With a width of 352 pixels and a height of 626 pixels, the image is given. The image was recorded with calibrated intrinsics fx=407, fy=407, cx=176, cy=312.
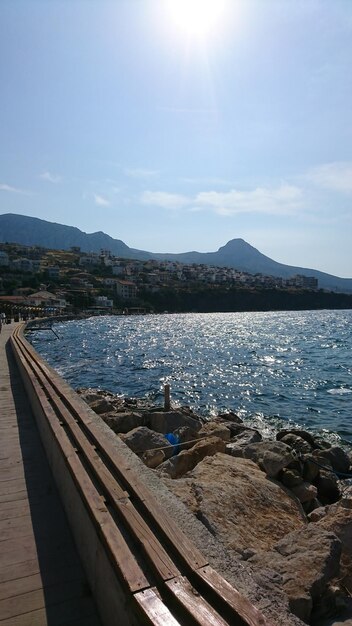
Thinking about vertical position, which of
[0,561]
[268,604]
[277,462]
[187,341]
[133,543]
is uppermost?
[133,543]

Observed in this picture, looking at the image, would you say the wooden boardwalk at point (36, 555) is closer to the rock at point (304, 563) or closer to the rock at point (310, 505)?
the rock at point (304, 563)

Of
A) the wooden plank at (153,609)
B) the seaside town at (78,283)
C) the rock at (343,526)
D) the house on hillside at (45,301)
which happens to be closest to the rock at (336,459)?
the rock at (343,526)

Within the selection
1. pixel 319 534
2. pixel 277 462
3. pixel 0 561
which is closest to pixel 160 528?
pixel 0 561

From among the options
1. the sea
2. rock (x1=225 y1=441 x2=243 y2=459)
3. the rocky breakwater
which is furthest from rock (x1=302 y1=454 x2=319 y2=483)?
the sea

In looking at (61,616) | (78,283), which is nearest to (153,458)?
(61,616)

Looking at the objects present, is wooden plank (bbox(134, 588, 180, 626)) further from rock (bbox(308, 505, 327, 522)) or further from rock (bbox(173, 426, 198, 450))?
rock (bbox(173, 426, 198, 450))

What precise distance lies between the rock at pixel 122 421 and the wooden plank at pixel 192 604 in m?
8.30

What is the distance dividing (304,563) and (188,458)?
3724 millimetres

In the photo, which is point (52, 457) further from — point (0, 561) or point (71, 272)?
point (71, 272)

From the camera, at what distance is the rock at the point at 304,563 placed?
3.17 m

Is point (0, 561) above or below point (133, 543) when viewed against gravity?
below

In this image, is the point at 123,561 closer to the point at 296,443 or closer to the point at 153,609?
the point at 153,609

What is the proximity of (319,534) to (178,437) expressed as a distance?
18.7 feet

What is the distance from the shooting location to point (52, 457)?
4500 millimetres
